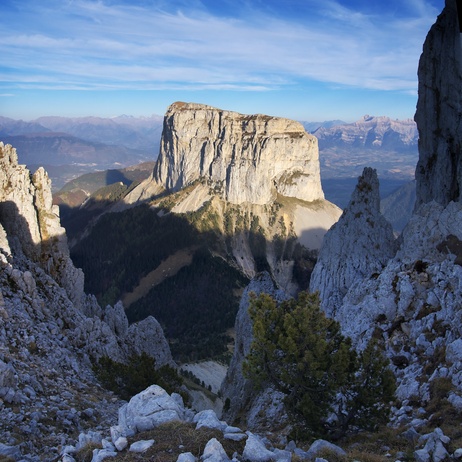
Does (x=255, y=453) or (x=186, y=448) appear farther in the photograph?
(x=186, y=448)

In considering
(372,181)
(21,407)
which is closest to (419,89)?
(372,181)

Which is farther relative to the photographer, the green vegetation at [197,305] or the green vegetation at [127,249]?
the green vegetation at [127,249]

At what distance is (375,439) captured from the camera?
723 inches

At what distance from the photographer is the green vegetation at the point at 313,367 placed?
61.0 feet

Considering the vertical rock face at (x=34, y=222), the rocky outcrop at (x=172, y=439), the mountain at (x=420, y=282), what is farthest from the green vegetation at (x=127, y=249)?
the rocky outcrop at (x=172, y=439)

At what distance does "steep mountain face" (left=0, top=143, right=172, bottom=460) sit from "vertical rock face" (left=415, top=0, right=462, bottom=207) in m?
33.2

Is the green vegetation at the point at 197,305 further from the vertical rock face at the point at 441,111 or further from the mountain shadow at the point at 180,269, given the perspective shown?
the vertical rock face at the point at 441,111

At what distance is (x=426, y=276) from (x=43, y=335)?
2885 cm

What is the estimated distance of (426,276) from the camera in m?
30.3

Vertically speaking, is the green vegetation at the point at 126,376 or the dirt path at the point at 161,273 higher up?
the green vegetation at the point at 126,376

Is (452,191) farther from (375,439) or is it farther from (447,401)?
(375,439)

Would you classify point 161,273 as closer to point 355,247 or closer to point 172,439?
point 355,247

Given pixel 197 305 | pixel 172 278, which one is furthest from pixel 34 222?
pixel 172 278

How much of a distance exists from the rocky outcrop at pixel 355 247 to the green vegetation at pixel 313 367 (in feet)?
72.9
